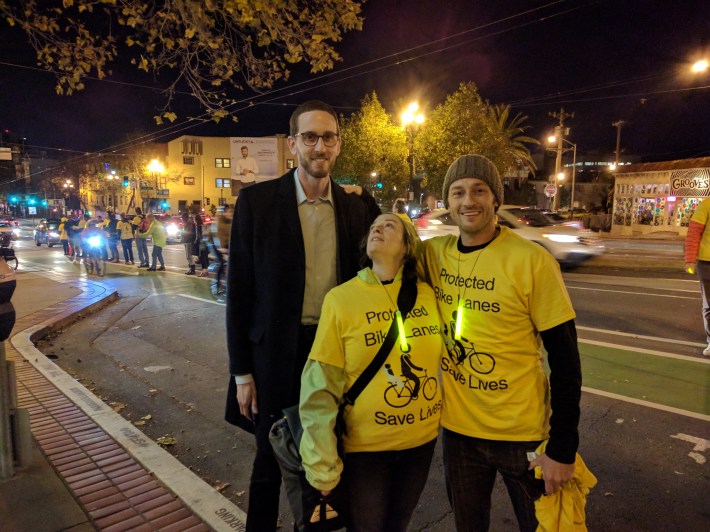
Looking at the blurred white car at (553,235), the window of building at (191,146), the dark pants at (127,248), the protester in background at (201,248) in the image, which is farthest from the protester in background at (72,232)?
the window of building at (191,146)

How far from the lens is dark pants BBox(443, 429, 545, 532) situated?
1.89 metres

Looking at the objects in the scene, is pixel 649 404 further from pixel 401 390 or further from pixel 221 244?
pixel 221 244

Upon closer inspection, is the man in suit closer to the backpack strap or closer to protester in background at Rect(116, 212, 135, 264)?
the backpack strap

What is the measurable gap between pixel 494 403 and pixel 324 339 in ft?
2.43

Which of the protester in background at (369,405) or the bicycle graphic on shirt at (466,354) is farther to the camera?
the bicycle graphic on shirt at (466,354)

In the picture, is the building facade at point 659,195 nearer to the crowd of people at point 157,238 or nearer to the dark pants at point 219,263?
the crowd of people at point 157,238

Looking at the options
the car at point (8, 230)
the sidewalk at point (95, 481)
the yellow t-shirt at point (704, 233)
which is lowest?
the sidewalk at point (95, 481)

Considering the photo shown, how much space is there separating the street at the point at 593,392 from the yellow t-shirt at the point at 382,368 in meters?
1.43

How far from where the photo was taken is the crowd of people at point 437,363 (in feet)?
6.02

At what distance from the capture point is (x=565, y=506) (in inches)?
70.6

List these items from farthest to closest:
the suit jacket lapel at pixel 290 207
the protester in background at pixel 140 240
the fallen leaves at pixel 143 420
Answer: the protester in background at pixel 140 240 < the fallen leaves at pixel 143 420 < the suit jacket lapel at pixel 290 207

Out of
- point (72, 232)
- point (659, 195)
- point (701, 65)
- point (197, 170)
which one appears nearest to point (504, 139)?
point (659, 195)

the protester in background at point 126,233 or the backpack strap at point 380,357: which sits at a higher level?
the backpack strap at point 380,357

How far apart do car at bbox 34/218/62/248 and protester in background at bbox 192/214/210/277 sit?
18.0m
